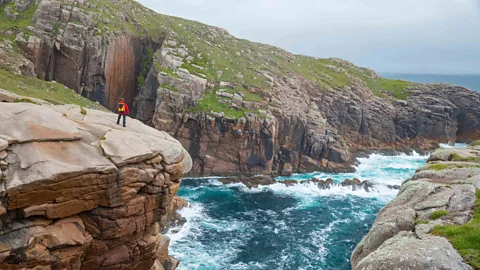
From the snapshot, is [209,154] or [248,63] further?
[248,63]

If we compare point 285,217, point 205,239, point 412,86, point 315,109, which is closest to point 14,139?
point 205,239

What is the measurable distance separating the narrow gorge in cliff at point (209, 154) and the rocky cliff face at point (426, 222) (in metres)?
0.08


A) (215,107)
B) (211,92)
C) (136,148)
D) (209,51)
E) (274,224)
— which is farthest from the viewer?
(209,51)

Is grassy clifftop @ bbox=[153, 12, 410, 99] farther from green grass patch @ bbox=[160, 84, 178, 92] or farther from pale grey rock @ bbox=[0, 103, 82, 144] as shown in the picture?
pale grey rock @ bbox=[0, 103, 82, 144]

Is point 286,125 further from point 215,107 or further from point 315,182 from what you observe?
point 215,107

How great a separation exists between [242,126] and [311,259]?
35242 millimetres

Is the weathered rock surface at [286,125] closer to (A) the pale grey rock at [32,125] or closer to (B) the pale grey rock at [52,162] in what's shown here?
(A) the pale grey rock at [32,125]

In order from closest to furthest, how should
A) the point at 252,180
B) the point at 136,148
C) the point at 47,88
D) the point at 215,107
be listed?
1. the point at 136,148
2. the point at 47,88
3. the point at 252,180
4. the point at 215,107

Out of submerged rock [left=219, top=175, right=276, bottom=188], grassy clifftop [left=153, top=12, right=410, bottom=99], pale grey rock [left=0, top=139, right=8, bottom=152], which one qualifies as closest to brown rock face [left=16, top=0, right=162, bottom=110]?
grassy clifftop [left=153, top=12, right=410, bottom=99]

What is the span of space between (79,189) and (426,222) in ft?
60.1

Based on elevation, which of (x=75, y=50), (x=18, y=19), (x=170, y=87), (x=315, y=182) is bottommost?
(x=315, y=182)

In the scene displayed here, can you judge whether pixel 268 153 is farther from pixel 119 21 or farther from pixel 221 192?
pixel 119 21

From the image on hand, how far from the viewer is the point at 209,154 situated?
68500mm

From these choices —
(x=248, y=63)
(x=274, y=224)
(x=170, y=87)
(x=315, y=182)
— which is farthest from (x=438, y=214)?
(x=248, y=63)
